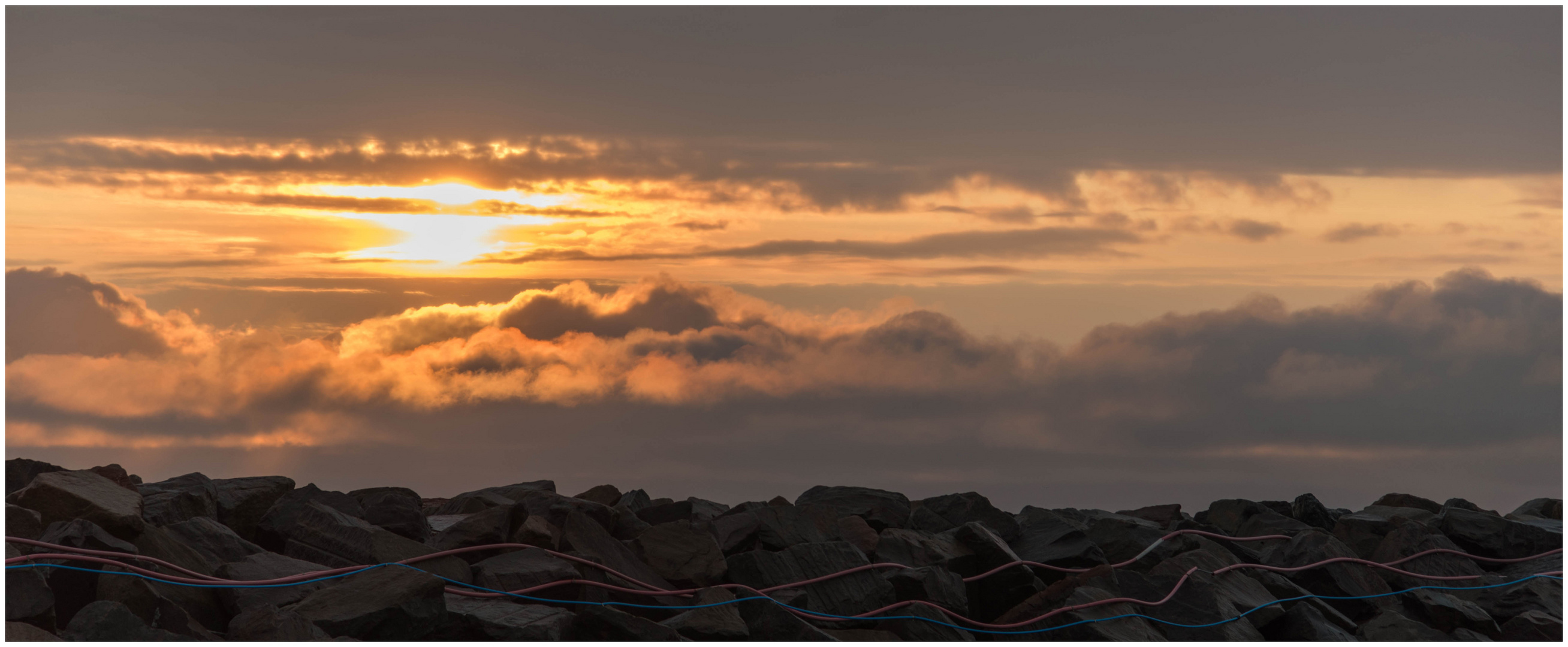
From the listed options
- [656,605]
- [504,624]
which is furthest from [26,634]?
[656,605]

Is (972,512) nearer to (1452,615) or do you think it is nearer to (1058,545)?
(1058,545)

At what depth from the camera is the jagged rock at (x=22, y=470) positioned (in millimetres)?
8430

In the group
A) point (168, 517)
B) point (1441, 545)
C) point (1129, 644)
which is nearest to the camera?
point (1129, 644)

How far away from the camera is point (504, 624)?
5785mm

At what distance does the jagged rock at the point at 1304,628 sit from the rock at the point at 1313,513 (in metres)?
2.84

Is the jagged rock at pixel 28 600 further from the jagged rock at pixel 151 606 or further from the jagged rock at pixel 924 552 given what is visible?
the jagged rock at pixel 924 552

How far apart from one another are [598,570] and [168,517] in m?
3.03

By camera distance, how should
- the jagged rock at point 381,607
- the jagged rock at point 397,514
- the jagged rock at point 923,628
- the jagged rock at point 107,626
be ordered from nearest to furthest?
the jagged rock at point 107,626 < the jagged rock at point 381,607 < the jagged rock at point 923,628 < the jagged rock at point 397,514

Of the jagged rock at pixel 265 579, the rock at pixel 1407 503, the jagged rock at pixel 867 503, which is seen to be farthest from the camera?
the rock at pixel 1407 503

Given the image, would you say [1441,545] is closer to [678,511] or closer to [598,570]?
[678,511]

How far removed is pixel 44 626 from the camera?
5469 millimetres

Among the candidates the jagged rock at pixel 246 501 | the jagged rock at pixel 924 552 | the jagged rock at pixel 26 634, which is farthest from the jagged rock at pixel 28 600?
the jagged rock at pixel 924 552

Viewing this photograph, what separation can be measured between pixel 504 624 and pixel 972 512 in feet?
13.6

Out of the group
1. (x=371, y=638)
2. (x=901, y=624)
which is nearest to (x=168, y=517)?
(x=371, y=638)
